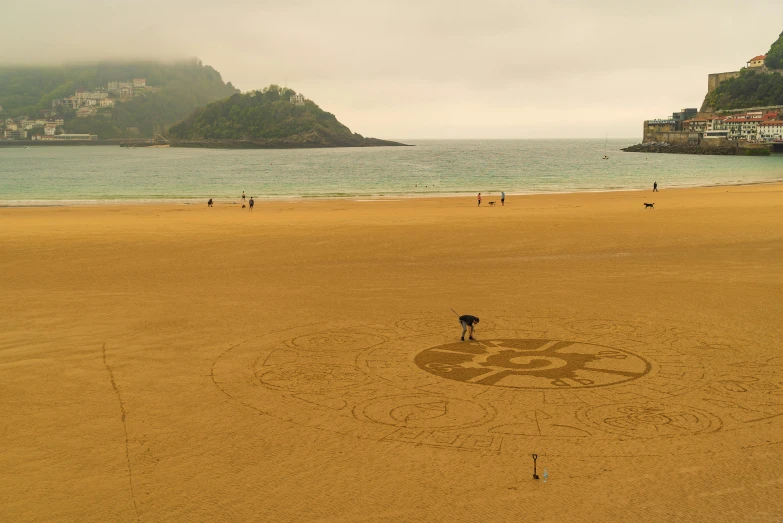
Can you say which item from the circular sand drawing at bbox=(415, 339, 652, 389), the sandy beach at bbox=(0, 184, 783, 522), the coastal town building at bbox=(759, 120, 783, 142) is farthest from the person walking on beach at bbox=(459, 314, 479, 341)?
the coastal town building at bbox=(759, 120, 783, 142)

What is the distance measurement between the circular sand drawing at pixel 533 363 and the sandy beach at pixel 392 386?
0.25 feet

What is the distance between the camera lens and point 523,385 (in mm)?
12375

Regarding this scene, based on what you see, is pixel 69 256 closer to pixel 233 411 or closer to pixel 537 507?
pixel 233 411

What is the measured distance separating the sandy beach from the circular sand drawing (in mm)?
75

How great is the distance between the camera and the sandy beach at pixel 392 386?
8.48 meters

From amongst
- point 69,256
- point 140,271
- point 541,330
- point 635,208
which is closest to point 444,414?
point 541,330

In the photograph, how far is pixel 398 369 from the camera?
1327 centimetres

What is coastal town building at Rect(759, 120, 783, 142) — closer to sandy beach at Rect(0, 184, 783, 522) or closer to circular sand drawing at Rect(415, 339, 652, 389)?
sandy beach at Rect(0, 184, 783, 522)

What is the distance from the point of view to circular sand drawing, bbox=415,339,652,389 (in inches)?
497

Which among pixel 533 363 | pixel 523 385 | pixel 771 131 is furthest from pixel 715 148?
pixel 523 385

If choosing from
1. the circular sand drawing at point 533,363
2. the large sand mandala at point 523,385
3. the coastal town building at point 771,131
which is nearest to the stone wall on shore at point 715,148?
the coastal town building at point 771,131

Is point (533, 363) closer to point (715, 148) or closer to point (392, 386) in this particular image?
point (392, 386)

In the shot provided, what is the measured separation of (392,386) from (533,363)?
309 cm

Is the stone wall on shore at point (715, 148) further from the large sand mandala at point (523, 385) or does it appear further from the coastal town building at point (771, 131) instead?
the large sand mandala at point (523, 385)
